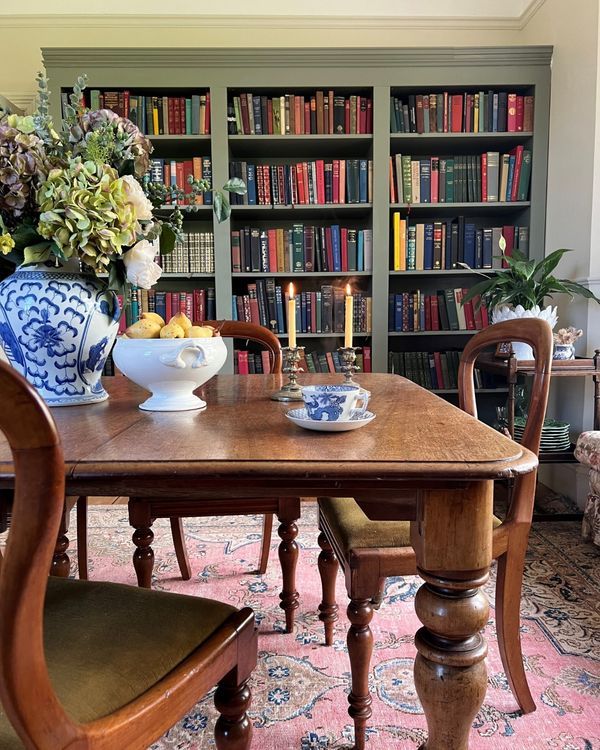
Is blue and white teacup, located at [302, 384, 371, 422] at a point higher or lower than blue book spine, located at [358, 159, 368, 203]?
lower

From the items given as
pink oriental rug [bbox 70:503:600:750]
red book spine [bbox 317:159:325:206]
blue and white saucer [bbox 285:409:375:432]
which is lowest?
pink oriental rug [bbox 70:503:600:750]

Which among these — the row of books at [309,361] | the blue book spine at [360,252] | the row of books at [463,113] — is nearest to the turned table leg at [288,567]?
the row of books at [309,361]

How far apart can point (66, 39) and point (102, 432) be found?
3373 millimetres

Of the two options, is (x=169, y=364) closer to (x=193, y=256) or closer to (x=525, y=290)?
(x=525, y=290)

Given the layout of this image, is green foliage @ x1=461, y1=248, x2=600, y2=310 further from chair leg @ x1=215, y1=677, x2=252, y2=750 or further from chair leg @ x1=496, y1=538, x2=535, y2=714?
chair leg @ x1=215, y1=677, x2=252, y2=750

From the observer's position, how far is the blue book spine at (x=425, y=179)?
304cm

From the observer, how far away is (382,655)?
1477 mm

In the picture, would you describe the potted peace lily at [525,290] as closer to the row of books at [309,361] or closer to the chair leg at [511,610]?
the row of books at [309,361]

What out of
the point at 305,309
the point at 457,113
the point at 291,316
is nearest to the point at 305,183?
the point at 305,309

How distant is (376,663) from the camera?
1.44m

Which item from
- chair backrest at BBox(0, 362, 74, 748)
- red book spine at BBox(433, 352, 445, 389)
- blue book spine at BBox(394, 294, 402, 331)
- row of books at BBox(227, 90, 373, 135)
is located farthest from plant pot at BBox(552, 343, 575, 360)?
chair backrest at BBox(0, 362, 74, 748)

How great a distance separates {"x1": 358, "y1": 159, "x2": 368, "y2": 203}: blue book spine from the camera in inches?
119

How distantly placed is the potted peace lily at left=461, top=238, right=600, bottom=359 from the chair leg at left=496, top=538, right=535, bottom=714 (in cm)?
149

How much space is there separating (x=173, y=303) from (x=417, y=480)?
105 inches
